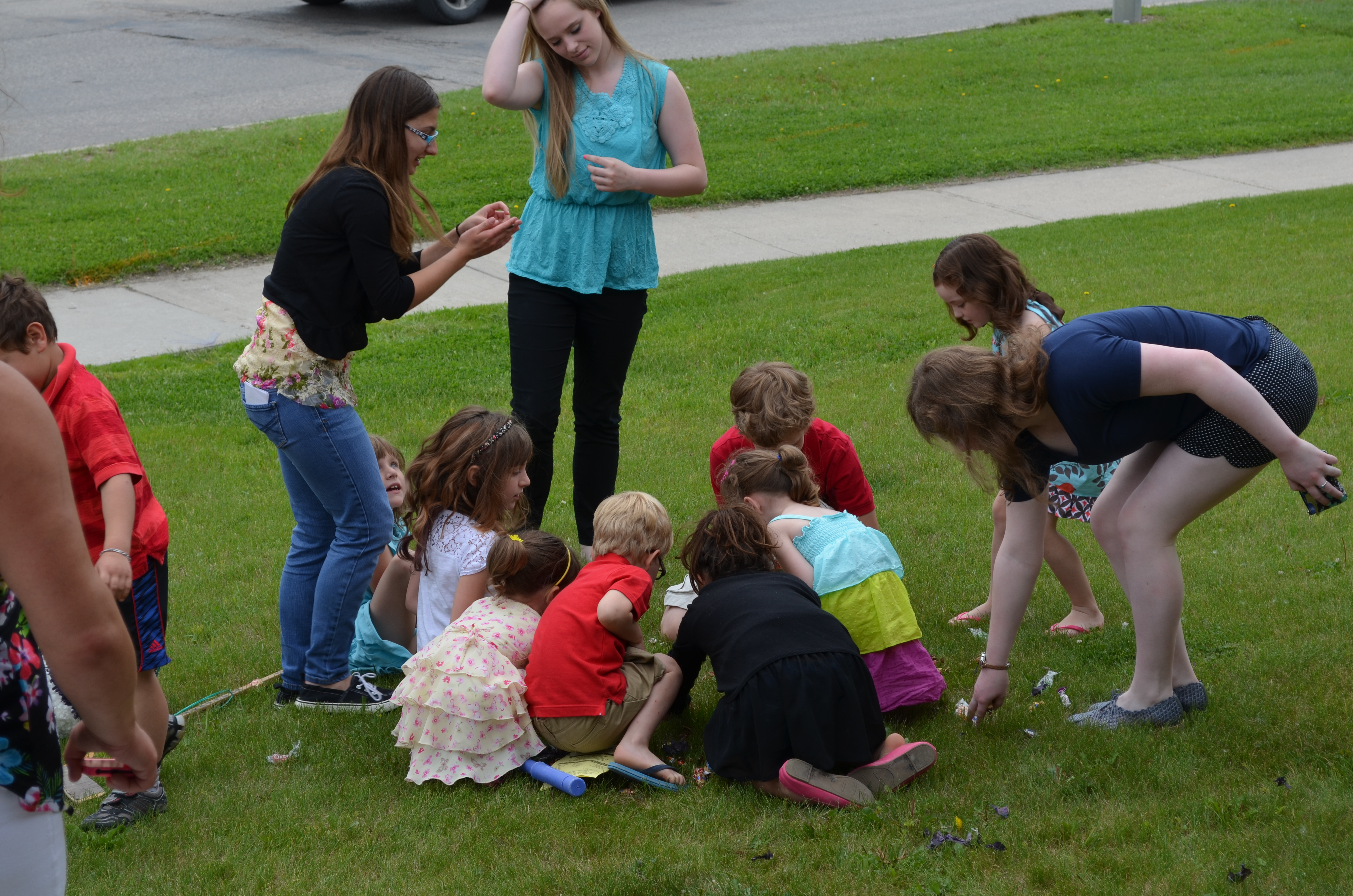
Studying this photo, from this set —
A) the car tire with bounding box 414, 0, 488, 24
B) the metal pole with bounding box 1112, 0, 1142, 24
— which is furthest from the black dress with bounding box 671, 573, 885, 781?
the car tire with bounding box 414, 0, 488, 24

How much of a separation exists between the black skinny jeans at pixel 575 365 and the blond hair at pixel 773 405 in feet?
1.64

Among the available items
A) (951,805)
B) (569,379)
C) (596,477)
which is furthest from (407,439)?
(951,805)

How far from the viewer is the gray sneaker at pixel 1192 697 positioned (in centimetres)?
381

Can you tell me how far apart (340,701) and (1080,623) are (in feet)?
8.85

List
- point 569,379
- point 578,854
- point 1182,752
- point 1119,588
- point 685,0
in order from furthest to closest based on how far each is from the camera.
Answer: point 685,0
point 569,379
point 1119,588
point 1182,752
point 578,854

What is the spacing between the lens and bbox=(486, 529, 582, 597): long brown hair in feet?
13.3

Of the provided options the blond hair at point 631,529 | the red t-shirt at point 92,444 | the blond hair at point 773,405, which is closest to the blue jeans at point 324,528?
the red t-shirt at point 92,444

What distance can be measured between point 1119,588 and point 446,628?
266cm

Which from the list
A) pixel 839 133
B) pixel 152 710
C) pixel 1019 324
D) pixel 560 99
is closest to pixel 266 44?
pixel 839 133

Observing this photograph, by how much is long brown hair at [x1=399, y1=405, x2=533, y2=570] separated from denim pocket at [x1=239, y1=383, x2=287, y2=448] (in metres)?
0.52

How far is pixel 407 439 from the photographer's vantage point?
6844mm

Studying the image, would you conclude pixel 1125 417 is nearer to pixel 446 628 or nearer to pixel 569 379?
pixel 446 628

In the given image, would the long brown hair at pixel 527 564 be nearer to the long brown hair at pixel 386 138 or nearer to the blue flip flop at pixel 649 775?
the blue flip flop at pixel 649 775

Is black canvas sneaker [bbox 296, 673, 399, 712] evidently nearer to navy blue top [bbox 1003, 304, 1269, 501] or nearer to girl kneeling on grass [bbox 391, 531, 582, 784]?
girl kneeling on grass [bbox 391, 531, 582, 784]
